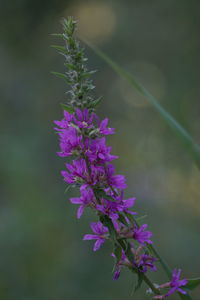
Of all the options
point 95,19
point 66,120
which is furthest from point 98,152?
point 95,19

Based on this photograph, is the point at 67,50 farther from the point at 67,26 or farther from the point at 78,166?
the point at 78,166

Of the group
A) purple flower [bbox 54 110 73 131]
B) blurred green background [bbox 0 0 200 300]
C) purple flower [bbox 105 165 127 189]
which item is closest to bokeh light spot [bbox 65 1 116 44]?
blurred green background [bbox 0 0 200 300]

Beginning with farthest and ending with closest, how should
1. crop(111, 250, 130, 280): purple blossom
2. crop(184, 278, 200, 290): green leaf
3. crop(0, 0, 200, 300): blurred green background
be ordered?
1. crop(0, 0, 200, 300): blurred green background
2. crop(111, 250, 130, 280): purple blossom
3. crop(184, 278, 200, 290): green leaf

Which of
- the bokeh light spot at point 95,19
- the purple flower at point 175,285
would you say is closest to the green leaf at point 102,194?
the purple flower at point 175,285

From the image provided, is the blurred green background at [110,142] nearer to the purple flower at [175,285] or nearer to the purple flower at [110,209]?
the purple flower at [110,209]

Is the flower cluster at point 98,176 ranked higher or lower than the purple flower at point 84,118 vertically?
lower

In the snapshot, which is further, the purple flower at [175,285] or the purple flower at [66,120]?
the purple flower at [66,120]

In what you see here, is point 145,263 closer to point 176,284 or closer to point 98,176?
point 176,284

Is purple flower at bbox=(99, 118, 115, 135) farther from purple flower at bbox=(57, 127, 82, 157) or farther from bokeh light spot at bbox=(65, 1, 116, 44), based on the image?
bokeh light spot at bbox=(65, 1, 116, 44)
